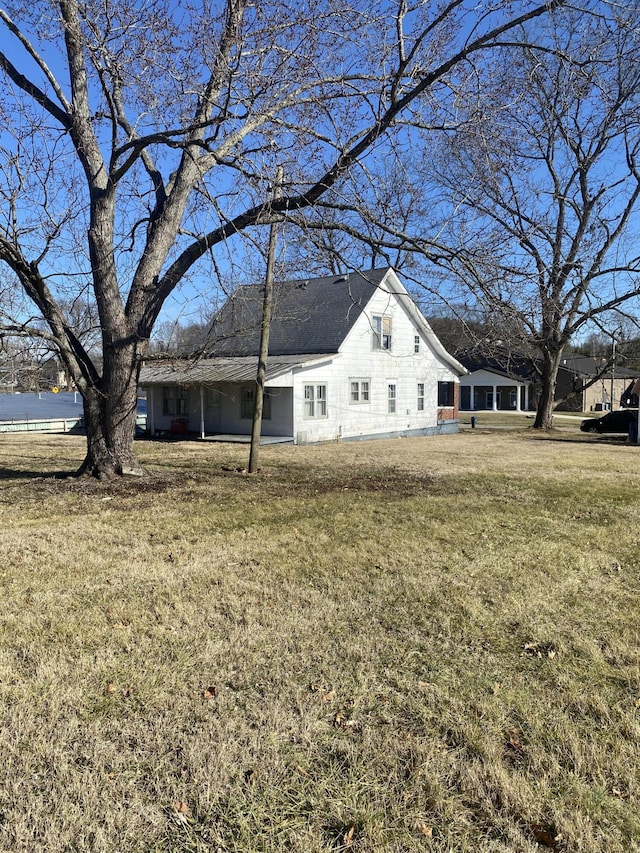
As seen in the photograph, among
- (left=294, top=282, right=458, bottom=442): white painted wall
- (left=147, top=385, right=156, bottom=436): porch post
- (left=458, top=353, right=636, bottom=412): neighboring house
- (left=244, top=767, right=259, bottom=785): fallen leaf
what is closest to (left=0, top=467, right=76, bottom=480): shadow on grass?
(left=244, top=767, right=259, bottom=785): fallen leaf

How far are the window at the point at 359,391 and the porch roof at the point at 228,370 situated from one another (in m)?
1.92

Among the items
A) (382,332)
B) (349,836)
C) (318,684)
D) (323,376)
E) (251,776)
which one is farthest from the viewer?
(382,332)

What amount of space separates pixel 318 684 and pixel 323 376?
59.4 feet

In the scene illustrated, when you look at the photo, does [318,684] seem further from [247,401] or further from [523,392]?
[523,392]

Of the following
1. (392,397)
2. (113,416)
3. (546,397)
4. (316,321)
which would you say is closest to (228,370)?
(316,321)

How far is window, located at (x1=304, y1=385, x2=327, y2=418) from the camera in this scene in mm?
20984

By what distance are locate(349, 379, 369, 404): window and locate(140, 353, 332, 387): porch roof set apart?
1924mm

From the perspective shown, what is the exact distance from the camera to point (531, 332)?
27.7 ft

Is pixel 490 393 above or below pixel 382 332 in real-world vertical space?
below

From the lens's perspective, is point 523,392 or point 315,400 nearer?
point 315,400

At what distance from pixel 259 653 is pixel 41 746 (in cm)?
143

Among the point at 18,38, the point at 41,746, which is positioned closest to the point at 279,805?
the point at 41,746

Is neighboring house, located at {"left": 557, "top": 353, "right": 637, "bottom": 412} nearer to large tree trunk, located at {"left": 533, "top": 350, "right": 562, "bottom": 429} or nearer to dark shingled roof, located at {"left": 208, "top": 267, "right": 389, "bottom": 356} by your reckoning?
large tree trunk, located at {"left": 533, "top": 350, "right": 562, "bottom": 429}

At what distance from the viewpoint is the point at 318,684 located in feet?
11.5
